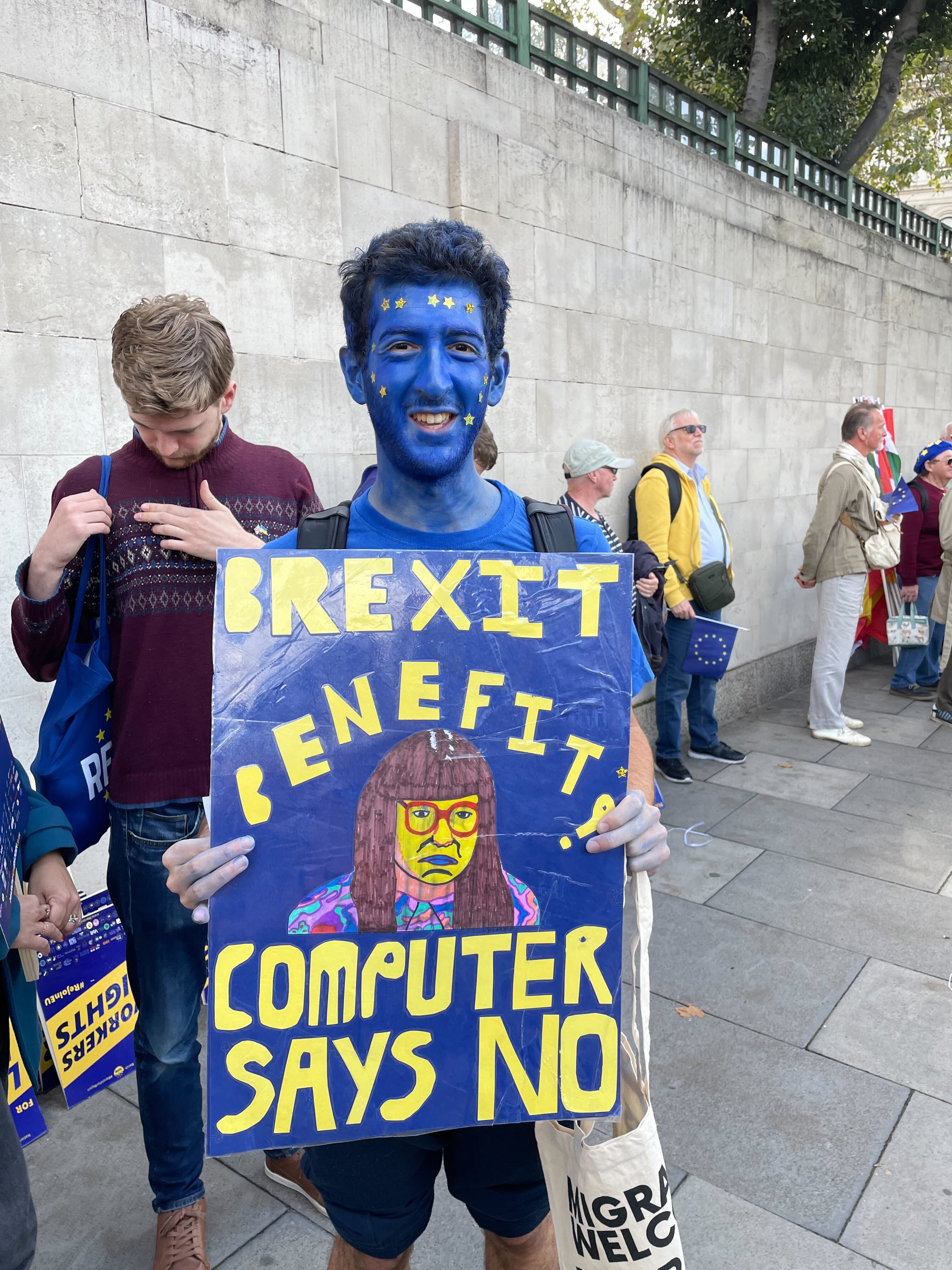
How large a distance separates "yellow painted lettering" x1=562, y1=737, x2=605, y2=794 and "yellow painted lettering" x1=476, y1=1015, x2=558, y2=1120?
339 millimetres

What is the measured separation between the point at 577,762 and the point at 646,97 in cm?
608

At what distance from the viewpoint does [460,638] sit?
127cm

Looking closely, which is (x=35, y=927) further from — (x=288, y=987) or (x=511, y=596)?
(x=511, y=596)

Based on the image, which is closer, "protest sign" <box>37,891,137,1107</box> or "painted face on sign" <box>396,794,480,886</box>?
"painted face on sign" <box>396,794,480,886</box>

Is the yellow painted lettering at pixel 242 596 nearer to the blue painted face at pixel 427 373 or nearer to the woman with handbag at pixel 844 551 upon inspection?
the blue painted face at pixel 427 373

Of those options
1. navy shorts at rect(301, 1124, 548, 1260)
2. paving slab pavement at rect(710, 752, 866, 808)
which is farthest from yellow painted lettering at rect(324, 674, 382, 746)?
paving slab pavement at rect(710, 752, 866, 808)

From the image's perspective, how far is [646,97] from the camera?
6.06 metres

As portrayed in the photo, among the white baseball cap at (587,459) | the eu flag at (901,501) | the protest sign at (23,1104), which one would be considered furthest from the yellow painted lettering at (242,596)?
the eu flag at (901,501)

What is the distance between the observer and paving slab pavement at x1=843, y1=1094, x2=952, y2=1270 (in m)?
2.25

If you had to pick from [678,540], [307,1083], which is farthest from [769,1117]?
[678,540]

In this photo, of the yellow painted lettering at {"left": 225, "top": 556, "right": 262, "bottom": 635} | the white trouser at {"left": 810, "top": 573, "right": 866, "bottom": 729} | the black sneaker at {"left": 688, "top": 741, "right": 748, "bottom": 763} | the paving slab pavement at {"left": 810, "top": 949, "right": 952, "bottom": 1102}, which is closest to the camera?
the yellow painted lettering at {"left": 225, "top": 556, "right": 262, "bottom": 635}

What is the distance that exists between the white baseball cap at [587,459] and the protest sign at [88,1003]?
295cm

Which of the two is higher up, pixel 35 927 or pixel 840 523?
pixel 840 523

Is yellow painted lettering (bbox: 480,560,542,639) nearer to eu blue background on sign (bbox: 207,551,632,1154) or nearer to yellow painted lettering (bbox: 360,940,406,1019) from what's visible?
eu blue background on sign (bbox: 207,551,632,1154)
